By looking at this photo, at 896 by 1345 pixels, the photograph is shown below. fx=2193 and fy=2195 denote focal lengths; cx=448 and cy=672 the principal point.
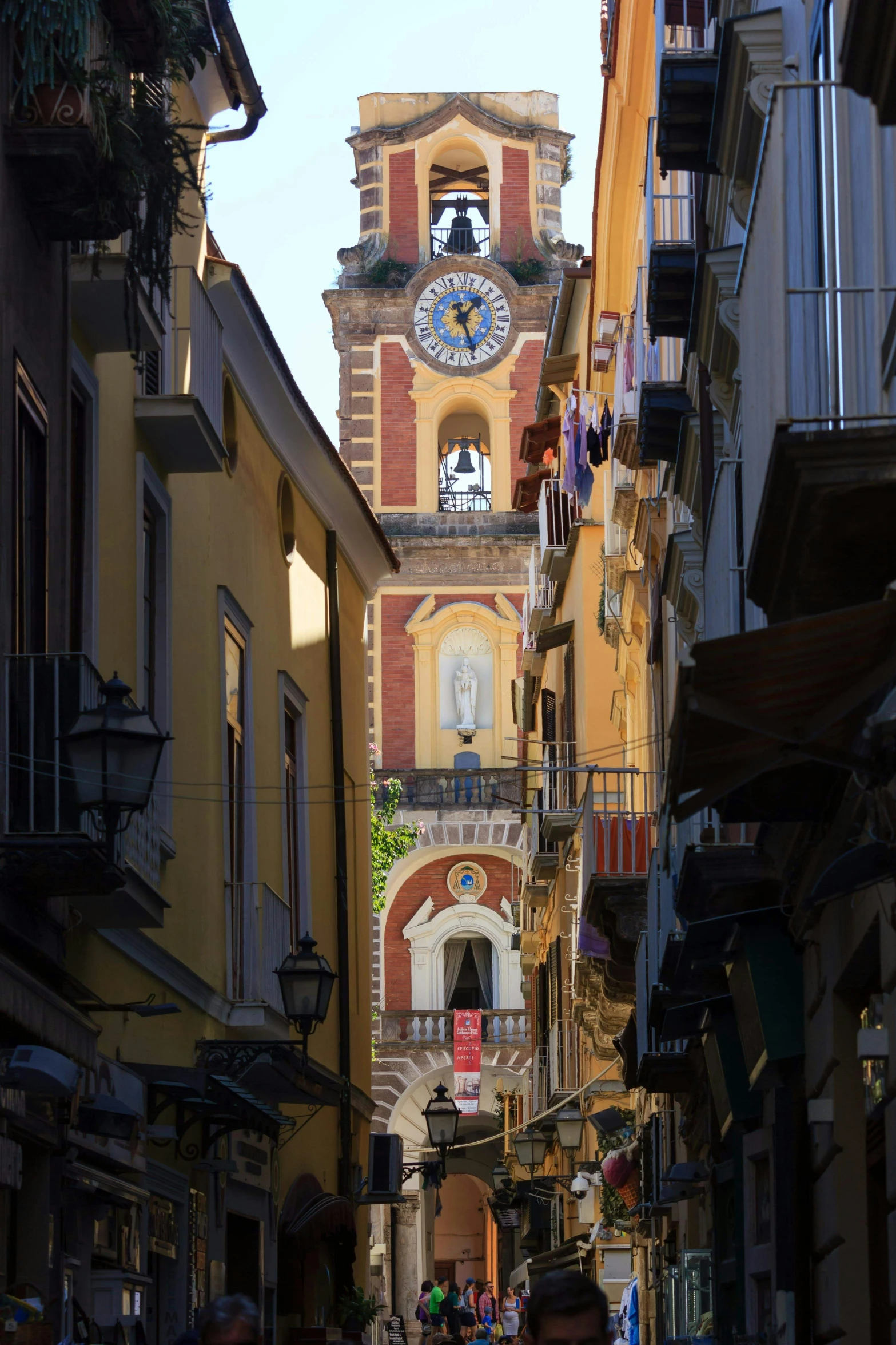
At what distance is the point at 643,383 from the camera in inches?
567

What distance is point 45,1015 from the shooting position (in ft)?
30.9

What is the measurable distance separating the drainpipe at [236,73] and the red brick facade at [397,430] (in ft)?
114

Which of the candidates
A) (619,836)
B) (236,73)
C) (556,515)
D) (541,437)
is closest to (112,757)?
(236,73)

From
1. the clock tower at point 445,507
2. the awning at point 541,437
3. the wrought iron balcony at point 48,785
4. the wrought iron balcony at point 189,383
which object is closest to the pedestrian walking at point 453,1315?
the clock tower at point 445,507

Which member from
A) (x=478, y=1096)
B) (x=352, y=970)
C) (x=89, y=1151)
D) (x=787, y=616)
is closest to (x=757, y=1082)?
(x=89, y=1151)

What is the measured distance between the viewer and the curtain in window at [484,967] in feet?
174

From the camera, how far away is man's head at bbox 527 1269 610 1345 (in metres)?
4.11

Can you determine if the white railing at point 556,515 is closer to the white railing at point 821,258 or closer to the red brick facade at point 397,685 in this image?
the white railing at point 821,258

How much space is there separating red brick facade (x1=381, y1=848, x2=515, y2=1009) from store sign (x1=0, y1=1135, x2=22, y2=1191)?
141 feet

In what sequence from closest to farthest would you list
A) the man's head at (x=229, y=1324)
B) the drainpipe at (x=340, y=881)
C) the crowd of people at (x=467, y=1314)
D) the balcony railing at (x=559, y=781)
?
the man's head at (x=229, y=1324)
the drainpipe at (x=340, y=881)
the balcony railing at (x=559, y=781)
the crowd of people at (x=467, y=1314)

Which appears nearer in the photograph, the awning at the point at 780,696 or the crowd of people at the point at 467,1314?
the awning at the point at 780,696

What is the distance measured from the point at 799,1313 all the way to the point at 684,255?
6290 mm

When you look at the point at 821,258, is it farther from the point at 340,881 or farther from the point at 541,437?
the point at 541,437

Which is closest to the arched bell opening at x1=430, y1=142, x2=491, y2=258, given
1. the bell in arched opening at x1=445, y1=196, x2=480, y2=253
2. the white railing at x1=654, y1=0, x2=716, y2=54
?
the bell in arched opening at x1=445, y1=196, x2=480, y2=253
